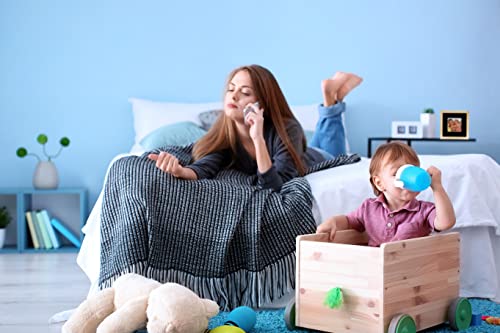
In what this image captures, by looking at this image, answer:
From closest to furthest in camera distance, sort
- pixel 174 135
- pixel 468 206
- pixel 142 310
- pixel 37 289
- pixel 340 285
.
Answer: pixel 142 310, pixel 340 285, pixel 468 206, pixel 37 289, pixel 174 135

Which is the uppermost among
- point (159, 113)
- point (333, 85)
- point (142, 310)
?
point (333, 85)

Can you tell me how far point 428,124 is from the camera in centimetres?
403

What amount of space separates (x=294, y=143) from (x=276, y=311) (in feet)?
1.89

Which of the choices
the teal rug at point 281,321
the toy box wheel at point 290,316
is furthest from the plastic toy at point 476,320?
the toy box wheel at point 290,316

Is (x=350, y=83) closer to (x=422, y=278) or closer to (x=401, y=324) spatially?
(x=422, y=278)

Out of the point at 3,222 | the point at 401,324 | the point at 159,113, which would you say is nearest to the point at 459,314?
the point at 401,324

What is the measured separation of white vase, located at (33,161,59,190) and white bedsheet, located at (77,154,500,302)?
1641 millimetres

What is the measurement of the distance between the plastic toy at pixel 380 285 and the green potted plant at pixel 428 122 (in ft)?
6.73

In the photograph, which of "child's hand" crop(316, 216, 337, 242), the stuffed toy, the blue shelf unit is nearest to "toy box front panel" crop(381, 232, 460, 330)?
"child's hand" crop(316, 216, 337, 242)

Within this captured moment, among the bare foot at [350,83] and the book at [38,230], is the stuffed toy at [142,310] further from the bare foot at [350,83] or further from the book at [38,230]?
the book at [38,230]

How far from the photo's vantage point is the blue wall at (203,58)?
4.17 metres

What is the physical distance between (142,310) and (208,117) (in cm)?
208

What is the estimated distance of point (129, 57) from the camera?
13.7 feet

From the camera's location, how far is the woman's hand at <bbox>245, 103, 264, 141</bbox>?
2385 mm
